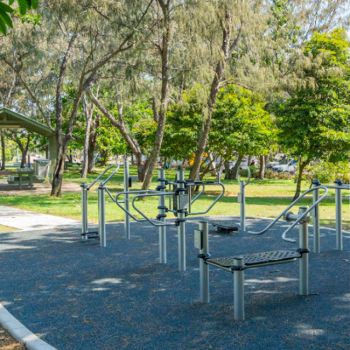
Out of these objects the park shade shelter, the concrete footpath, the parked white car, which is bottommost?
the concrete footpath

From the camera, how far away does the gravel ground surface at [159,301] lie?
13.1 ft

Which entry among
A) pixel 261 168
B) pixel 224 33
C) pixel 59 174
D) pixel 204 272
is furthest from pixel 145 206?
pixel 261 168

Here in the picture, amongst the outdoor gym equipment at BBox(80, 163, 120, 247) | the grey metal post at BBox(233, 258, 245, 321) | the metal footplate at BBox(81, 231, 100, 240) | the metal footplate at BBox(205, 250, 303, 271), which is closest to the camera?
the grey metal post at BBox(233, 258, 245, 321)

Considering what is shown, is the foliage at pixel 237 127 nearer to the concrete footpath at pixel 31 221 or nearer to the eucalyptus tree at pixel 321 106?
the eucalyptus tree at pixel 321 106

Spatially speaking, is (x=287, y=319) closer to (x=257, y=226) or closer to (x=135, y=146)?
(x=257, y=226)

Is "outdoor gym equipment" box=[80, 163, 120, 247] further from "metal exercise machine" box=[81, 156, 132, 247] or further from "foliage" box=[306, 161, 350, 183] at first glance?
"foliage" box=[306, 161, 350, 183]

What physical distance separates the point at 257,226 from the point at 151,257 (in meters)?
3.41

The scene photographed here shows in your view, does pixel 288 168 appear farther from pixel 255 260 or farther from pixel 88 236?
pixel 255 260

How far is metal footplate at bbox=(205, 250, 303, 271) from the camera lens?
15.0 ft

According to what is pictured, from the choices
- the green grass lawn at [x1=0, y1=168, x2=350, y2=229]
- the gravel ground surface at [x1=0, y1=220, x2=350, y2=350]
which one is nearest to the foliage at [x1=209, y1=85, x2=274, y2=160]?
the green grass lawn at [x1=0, y1=168, x2=350, y2=229]

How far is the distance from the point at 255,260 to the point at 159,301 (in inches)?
38.5

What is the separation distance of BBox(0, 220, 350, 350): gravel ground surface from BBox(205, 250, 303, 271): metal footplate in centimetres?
Answer: 38

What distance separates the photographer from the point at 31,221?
1102 centimetres

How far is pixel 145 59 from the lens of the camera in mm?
16516
